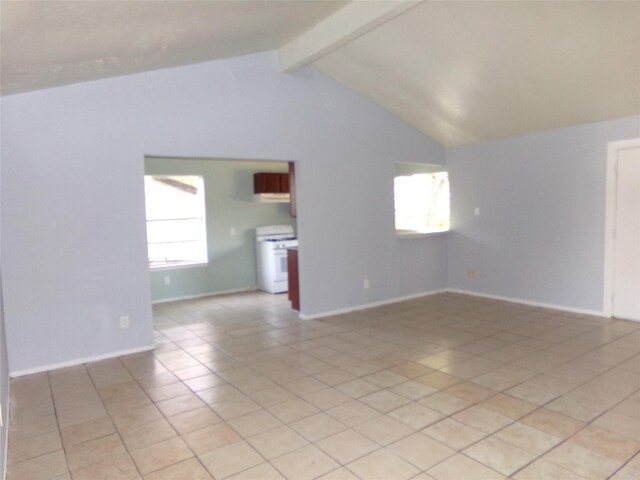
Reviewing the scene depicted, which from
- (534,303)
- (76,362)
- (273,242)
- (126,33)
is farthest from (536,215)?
(76,362)

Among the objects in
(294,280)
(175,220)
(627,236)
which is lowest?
(294,280)

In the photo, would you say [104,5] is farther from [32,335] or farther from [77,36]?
[32,335]

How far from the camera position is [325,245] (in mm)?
5152

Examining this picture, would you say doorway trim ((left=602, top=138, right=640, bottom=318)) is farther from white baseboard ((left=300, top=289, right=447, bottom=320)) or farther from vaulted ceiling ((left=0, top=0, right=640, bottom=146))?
white baseboard ((left=300, top=289, right=447, bottom=320))

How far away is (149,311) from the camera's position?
13.4 ft

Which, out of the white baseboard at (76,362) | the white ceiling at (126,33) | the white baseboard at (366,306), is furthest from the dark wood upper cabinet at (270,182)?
the white baseboard at (76,362)

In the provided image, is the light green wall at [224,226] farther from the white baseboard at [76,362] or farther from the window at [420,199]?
the white baseboard at [76,362]

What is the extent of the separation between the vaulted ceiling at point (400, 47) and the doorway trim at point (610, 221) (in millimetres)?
366

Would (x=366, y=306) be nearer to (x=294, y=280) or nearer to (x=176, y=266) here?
(x=294, y=280)

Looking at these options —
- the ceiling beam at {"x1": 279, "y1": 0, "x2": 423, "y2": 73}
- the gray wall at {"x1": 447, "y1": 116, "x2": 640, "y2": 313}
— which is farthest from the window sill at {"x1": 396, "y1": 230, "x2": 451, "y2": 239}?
the ceiling beam at {"x1": 279, "y1": 0, "x2": 423, "y2": 73}

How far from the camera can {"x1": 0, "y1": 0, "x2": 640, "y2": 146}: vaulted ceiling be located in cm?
240

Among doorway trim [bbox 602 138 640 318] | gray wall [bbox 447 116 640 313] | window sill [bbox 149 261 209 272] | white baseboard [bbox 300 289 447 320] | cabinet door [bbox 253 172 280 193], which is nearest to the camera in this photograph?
doorway trim [bbox 602 138 640 318]

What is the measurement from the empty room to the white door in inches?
0.8

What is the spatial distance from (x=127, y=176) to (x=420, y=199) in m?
4.93
